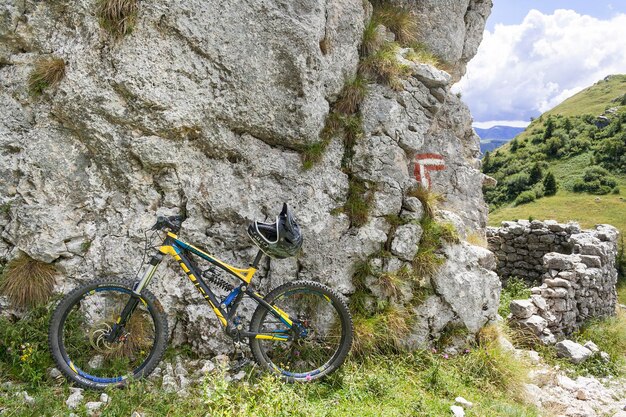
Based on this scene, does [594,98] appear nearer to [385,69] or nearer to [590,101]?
[590,101]

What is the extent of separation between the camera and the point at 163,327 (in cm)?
510

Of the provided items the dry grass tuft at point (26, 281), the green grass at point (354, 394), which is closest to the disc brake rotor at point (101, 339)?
the green grass at point (354, 394)

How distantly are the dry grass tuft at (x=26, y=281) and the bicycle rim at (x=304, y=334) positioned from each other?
2.95m

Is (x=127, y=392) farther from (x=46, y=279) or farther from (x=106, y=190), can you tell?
(x=106, y=190)

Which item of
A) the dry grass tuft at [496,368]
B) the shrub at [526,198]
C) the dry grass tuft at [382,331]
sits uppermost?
the shrub at [526,198]

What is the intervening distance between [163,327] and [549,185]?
213 ft

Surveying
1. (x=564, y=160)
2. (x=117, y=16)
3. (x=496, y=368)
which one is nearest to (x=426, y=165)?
(x=496, y=368)

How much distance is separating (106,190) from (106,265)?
→ 105cm

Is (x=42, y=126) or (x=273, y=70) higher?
(x=273, y=70)

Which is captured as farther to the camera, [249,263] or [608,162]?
[608,162]

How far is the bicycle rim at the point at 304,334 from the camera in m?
5.52

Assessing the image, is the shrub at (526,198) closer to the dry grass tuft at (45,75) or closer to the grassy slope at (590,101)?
the grassy slope at (590,101)

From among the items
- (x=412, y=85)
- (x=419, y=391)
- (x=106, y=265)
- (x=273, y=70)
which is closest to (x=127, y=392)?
(x=106, y=265)

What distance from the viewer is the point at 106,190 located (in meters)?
5.82
